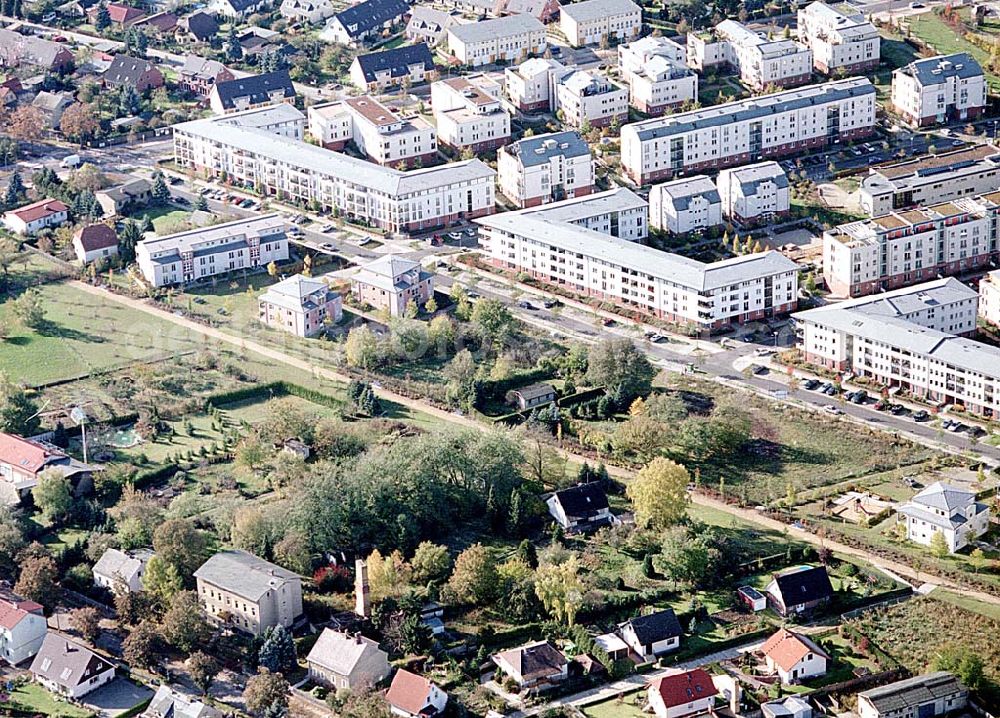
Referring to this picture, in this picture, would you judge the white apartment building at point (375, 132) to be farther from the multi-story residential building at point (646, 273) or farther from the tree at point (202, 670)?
the tree at point (202, 670)

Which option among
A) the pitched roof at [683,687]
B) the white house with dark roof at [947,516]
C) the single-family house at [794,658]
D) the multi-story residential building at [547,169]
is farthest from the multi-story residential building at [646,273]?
the pitched roof at [683,687]

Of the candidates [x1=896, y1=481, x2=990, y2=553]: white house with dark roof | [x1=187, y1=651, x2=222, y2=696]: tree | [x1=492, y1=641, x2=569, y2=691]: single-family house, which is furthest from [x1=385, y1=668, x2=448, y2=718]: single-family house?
[x1=896, y1=481, x2=990, y2=553]: white house with dark roof

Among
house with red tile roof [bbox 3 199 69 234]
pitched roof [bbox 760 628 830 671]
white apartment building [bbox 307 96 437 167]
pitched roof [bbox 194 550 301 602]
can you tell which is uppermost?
white apartment building [bbox 307 96 437 167]

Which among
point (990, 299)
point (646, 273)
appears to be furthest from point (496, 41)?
point (990, 299)

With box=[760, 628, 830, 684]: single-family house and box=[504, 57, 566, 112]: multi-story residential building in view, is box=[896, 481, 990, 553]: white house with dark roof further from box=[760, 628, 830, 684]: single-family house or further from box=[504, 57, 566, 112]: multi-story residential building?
box=[504, 57, 566, 112]: multi-story residential building

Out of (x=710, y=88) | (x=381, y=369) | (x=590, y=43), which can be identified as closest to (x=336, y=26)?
(x=590, y=43)

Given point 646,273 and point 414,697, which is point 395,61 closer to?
point 646,273

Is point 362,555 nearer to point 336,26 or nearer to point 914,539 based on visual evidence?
point 914,539
